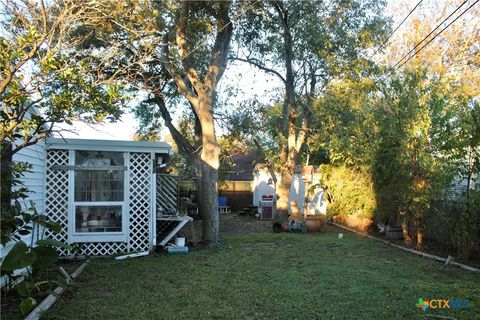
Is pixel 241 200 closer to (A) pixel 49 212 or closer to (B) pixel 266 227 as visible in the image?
(B) pixel 266 227

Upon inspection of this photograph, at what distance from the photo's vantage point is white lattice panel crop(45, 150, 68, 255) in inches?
340

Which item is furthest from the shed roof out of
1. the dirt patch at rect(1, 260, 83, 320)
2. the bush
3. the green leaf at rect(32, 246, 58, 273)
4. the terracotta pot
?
the bush

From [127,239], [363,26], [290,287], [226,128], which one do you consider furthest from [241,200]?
[290,287]

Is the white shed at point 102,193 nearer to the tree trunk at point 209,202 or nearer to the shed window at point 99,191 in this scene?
the shed window at point 99,191

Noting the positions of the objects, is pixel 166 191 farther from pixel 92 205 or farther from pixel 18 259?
pixel 18 259

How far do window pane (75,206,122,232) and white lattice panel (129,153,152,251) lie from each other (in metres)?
0.31

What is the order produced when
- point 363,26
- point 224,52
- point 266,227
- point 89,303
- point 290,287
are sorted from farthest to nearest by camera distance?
1. point 266,227
2. point 363,26
3. point 224,52
4. point 290,287
5. point 89,303

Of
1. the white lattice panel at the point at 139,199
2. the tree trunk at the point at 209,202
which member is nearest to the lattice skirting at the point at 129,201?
the white lattice panel at the point at 139,199

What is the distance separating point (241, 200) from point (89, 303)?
63.3 feet

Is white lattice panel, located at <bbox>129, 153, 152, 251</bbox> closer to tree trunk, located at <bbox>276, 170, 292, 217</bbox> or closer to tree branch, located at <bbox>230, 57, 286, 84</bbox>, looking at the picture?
tree branch, located at <bbox>230, 57, 286, 84</bbox>

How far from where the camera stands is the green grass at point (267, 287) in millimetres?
4695

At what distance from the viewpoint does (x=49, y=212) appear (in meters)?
8.64

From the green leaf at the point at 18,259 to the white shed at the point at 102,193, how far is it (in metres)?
4.49

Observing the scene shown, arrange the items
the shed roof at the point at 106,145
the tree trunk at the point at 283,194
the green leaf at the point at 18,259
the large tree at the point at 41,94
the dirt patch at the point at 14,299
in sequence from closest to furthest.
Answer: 1. the large tree at the point at 41,94
2. the green leaf at the point at 18,259
3. the dirt patch at the point at 14,299
4. the shed roof at the point at 106,145
5. the tree trunk at the point at 283,194
